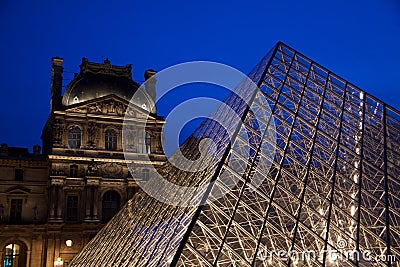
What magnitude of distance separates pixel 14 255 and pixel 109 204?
7.88 metres

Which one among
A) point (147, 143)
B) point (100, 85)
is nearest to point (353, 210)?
point (147, 143)

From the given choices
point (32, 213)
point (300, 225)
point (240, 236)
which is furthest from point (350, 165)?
point (32, 213)

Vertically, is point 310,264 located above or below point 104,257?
below

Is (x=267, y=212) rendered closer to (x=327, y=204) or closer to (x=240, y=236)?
(x=240, y=236)

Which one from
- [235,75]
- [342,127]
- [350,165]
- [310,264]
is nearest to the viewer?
[310,264]

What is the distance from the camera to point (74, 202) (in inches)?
1481

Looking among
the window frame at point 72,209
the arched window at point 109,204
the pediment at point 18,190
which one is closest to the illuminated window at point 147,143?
the arched window at point 109,204

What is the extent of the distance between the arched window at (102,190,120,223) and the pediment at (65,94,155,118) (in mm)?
6400

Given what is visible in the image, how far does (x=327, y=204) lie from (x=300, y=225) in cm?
162

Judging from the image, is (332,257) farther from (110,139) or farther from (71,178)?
(110,139)

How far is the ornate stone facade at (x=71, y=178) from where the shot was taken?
119 ft

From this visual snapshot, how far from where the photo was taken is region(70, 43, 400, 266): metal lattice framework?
11.6 meters

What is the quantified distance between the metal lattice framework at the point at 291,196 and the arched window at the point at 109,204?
61.9 feet

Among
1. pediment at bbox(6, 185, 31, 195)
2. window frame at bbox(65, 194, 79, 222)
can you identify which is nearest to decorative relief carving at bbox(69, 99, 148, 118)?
window frame at bbox(65, 194, 79, 222)
